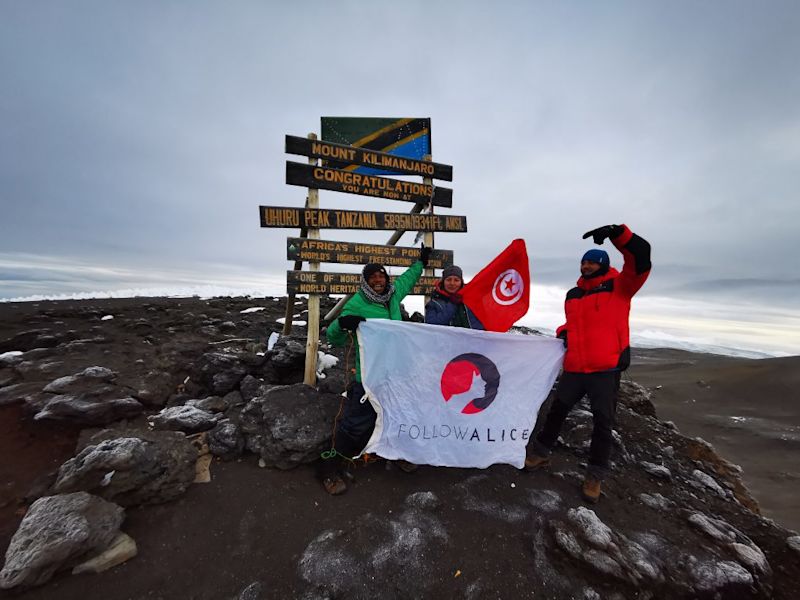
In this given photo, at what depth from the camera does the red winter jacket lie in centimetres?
368

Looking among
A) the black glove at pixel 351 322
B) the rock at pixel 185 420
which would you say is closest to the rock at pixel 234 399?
the rock at pixel 185 420

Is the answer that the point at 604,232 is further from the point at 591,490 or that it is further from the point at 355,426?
the point at 355,426

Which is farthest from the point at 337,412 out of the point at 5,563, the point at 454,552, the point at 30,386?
the point at 30,386

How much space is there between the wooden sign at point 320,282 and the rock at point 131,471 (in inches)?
116

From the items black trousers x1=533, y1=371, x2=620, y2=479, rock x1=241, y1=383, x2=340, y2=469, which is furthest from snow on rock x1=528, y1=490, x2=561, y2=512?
rock x1=241, y1=383, x2=340, y2=469

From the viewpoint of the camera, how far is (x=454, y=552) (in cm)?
329

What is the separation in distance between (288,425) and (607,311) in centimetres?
451

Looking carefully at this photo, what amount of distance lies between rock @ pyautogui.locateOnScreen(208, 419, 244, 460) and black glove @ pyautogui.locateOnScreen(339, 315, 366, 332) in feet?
7.17

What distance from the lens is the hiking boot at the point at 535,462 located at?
4566mm

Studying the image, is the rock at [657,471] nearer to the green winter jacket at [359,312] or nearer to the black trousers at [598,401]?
the black trousers at [598,401]

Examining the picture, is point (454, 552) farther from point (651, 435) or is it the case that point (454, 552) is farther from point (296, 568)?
point (651, 435)

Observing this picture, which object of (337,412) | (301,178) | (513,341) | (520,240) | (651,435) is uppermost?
(301,178)

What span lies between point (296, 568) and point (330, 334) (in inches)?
101

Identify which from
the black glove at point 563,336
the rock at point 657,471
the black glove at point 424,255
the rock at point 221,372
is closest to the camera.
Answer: the black glove at point 563,336
